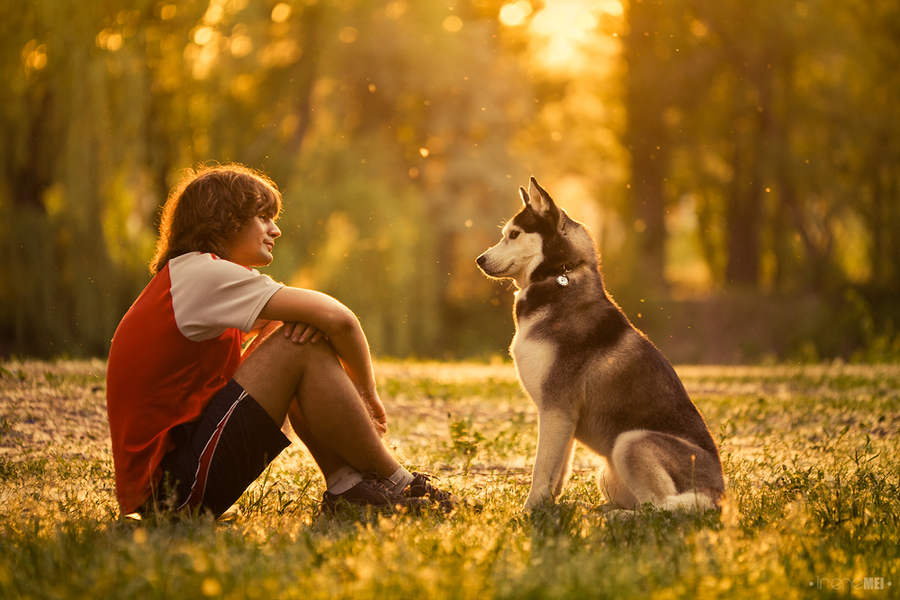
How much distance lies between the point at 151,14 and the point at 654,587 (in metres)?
13.7

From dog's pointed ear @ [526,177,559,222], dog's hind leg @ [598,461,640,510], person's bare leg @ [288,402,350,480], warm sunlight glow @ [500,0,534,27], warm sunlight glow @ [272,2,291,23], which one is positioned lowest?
dog's hind leg @ [598,461,640,510]

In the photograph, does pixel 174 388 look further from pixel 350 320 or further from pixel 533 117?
pixel 533 117

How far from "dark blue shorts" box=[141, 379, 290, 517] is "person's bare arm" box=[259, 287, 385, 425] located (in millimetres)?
379

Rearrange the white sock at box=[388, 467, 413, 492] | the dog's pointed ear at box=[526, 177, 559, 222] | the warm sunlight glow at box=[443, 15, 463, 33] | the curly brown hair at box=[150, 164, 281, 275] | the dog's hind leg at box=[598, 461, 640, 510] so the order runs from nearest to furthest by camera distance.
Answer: the curly brown hair at box=[150, 164, 281, 275] → the white sock at box=[388, 467, 413, 492] → the dog's hind leg at box=[598, 461, 640, 510] → the dog's pointed ear at box=[526, 177, 559, 222] → the warm sunlight glow at box=[443, 15, 463, 33]

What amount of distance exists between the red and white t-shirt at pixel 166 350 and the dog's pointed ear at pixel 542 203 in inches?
65.8

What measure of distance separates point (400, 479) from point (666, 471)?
4.10ft

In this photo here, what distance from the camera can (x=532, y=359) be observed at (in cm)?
401

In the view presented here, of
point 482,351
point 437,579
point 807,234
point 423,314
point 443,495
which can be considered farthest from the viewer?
point 807,234

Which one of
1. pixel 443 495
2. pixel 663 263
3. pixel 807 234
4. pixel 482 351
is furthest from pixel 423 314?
pixel 443 495

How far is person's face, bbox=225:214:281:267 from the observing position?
3.64 m

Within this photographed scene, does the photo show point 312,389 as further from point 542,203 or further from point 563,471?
point 542,203

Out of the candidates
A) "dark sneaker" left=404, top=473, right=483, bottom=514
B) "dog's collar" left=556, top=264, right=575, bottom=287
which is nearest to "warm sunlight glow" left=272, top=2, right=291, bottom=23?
"dog's collar" left=556, top=264, right=575, bottom=287

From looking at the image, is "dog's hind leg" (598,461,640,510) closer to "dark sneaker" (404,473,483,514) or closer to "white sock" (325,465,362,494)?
"dark sneaker" (404,473,483,514)

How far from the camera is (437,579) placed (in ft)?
8.14
